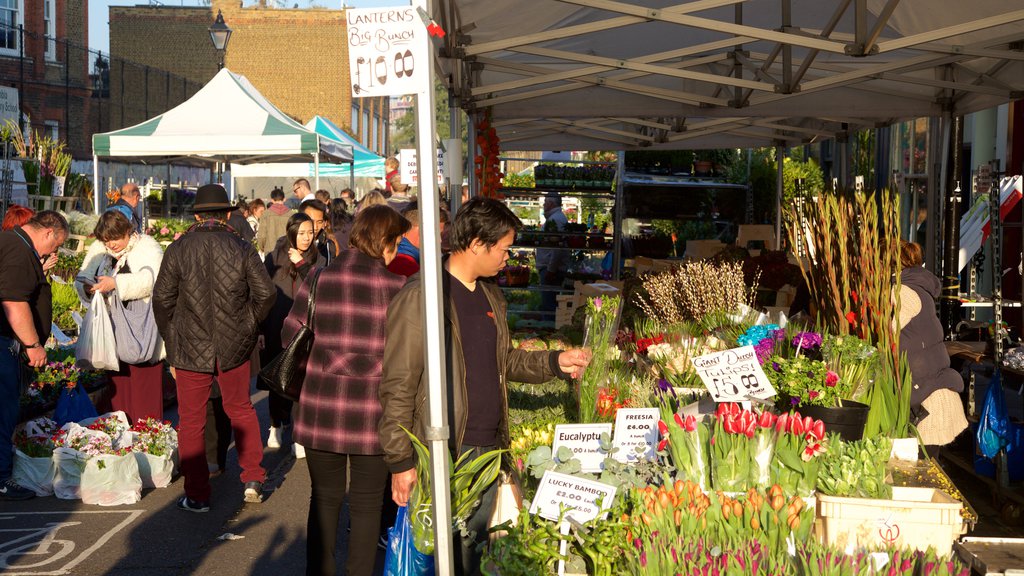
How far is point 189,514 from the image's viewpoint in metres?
6.41

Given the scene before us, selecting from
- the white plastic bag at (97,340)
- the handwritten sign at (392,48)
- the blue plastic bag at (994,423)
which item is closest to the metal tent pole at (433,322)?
the handwritten sign at (392,48)

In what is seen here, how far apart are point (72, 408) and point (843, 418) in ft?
17.6

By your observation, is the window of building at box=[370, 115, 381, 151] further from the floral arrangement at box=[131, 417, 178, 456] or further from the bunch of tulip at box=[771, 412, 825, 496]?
the bunch of tulip at box=[771, 412, 825, 496]

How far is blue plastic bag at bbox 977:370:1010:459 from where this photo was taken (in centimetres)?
657

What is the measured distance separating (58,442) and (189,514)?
1.06 metres

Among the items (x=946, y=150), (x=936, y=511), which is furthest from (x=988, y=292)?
(x=936, y=511)

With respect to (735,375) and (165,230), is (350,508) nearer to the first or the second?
(735,375)

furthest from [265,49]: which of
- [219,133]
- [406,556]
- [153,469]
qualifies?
[406,556]

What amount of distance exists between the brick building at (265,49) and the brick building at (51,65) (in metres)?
18.6

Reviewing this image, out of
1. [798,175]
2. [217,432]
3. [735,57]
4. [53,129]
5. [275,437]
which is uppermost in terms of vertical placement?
[53,129]

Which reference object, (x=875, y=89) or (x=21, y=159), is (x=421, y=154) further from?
(x=21, y=159)

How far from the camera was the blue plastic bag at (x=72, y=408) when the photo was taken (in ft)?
23.8

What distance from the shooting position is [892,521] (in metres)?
3.42

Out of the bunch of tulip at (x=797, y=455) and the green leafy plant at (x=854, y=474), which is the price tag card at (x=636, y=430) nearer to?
the bunch of tulip at (x=797, y=455)
